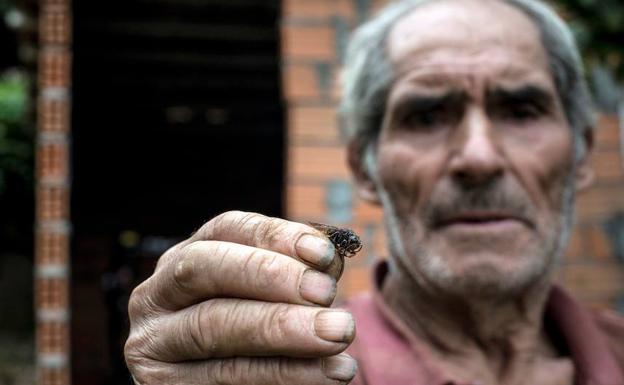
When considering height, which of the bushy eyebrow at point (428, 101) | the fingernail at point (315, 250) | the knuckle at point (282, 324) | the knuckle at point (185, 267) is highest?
the bushy eyebrow at point (428, 101)

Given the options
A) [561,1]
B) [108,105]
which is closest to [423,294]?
[561,1]

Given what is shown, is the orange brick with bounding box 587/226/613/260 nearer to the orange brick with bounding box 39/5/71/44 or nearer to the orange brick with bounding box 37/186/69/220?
the orange brick with bounding box 37/186/69/220

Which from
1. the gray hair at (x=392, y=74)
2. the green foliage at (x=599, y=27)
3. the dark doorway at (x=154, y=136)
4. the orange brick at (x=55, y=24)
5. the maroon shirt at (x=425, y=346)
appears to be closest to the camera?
the maroon shirt at (x=425, y=346)

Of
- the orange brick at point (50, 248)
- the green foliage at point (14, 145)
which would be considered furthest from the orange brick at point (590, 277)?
the green foliage at point (14, 145)

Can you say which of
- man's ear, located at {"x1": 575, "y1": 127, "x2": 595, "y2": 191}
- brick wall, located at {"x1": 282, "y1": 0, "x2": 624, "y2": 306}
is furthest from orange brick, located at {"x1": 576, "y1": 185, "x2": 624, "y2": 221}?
man's ear, located at {"x1": 575, "y1": 127, "x2": 595, "y2": 191}

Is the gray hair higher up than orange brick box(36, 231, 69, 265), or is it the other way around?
the gray hair

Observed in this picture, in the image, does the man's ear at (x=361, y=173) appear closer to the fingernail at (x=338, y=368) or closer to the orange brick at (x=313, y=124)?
the orange brick at (x=313, y=124)

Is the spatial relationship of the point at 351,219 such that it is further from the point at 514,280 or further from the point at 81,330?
the point at 81,330
